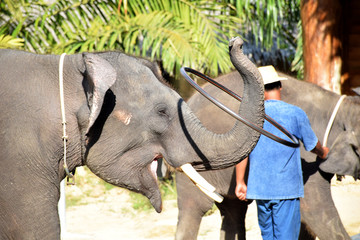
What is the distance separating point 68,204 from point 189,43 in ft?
11.6

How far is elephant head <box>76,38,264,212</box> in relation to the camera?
10.4 feet

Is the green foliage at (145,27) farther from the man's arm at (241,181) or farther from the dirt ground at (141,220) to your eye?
the man's arm at (241,181)

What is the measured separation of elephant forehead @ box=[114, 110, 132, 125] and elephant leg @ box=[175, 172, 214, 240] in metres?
2.24

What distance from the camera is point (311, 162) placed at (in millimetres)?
5293

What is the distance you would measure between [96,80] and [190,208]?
8.54ft

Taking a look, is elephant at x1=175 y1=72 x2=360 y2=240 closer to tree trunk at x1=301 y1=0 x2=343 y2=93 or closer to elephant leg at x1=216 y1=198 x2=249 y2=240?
elephant leg at x1=216 y1=198 x2=249 y2=240

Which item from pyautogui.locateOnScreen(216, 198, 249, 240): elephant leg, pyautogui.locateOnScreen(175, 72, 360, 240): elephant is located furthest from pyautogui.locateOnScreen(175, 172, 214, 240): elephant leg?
pyautogui.locateOnScreen(216, 198, 249, 240): elephant leg

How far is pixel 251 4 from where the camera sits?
10203 millimetres

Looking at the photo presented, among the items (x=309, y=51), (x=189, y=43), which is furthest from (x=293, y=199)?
(x=189, y=43)

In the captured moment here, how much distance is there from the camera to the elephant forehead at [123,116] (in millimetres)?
3238

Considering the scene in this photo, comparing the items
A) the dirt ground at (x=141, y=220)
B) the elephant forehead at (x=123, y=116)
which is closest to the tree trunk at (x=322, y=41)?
the dirt ground at (x=141, y=220)

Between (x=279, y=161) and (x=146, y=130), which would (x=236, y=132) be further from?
(x=279, y=161)

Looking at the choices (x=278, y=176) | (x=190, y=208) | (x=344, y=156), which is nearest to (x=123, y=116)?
(x=278, y=176)

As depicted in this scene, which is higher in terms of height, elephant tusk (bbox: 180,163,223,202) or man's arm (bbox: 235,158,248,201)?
elephant tusk (bbox: 180,163,223,202)
